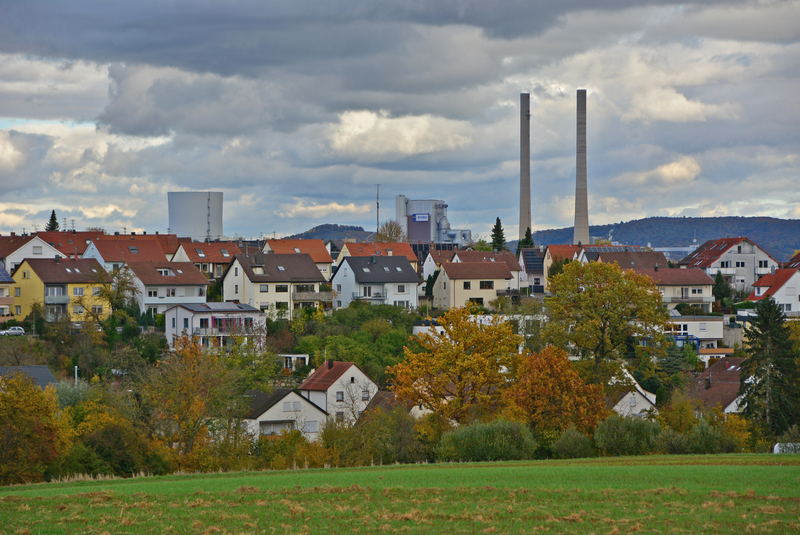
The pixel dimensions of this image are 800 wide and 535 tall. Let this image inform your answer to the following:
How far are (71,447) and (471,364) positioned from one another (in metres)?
19.3

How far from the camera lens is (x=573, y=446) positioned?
3584 centimetres

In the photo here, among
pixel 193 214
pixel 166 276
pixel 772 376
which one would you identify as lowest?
pixel 772 376

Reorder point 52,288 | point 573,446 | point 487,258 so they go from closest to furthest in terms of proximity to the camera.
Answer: point 573,446
point 52,288
point 487,258

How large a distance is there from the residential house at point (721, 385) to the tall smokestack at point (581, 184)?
80.6 m

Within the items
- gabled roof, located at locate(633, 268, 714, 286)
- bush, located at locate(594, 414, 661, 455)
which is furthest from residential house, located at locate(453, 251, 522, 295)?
bush, located at locate(594, 414, 661, 455)

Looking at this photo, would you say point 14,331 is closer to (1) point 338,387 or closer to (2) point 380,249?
(1) point 338,387

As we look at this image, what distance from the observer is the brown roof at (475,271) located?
86.6m

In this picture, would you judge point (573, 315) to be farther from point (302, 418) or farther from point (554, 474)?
point (554, 474)

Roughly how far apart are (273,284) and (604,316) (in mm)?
39046

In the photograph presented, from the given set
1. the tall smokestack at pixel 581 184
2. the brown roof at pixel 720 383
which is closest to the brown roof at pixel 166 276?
the brown roof at pixel 720 383

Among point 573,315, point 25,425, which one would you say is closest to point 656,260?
point 573,315

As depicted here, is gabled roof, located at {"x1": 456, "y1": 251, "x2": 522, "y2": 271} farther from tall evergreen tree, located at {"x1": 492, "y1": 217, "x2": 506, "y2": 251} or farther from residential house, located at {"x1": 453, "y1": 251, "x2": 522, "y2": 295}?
tall evergreen tree, located at {"x1": 492, "y1": 217, "x2": 506, "y2": 251}

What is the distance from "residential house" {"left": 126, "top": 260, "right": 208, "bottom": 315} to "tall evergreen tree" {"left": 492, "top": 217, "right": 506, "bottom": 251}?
222 feet

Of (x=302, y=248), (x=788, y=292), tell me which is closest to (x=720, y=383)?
(x=788, y=292)
